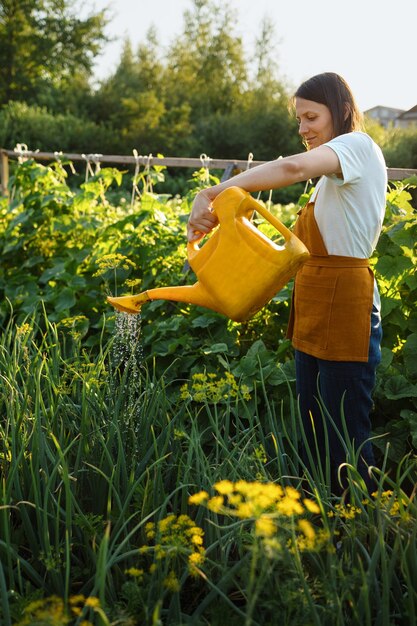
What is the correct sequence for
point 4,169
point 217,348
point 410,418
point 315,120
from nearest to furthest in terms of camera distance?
1. point 315,120
2. point 410,418
3. point 217,348
4. point 4,169

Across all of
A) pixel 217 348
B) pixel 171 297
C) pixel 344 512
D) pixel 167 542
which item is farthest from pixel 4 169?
pixel 344 512

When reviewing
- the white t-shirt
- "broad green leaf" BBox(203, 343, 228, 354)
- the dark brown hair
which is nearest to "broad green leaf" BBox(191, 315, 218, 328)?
"broad green leaf" BBox(203, 343, 228, 354)

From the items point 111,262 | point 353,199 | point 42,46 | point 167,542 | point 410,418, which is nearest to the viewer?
point 167,542

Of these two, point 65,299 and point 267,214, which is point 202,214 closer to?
point 267,214

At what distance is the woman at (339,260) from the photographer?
5.76 ft

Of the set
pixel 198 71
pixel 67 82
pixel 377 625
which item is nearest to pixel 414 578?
pixel 377 625

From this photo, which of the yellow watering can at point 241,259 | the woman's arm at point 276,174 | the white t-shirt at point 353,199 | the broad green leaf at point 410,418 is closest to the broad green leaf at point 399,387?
the broad green leaf at point 410,418

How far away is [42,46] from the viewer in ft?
74.2

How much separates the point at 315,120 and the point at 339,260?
385 mm

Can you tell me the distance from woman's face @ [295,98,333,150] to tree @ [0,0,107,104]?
2103 cm

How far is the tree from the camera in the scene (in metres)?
22.2

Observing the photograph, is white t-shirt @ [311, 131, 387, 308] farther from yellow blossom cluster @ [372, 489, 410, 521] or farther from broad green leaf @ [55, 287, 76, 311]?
broad green leaf @ [55, 287, 76, 311]

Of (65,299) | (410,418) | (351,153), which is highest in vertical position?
(351,153)

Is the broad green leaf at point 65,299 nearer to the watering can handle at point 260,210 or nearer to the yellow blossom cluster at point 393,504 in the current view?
the watering can handle at point 260,210
